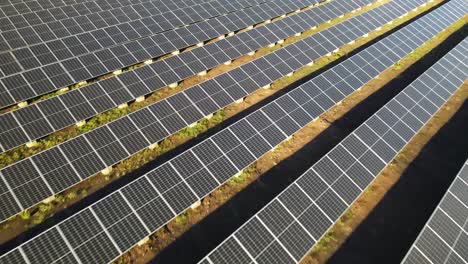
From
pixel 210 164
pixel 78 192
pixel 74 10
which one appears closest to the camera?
pixel 78 192

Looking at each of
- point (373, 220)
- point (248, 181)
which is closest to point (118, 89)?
point (248, 181)

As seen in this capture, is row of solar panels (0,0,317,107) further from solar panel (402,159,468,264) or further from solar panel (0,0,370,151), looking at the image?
solar panel (402,159,468,264)

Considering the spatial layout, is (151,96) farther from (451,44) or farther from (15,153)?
(451,44)

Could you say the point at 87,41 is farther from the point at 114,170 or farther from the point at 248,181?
the point at 248,181

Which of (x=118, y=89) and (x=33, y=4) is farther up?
(x=118, y=89)

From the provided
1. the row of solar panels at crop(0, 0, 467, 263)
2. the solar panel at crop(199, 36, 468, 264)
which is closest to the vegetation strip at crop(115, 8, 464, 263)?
the row of solar panels at crop(0, 0, 467, 263)

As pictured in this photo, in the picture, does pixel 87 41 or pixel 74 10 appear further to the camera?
pixel 74 10
